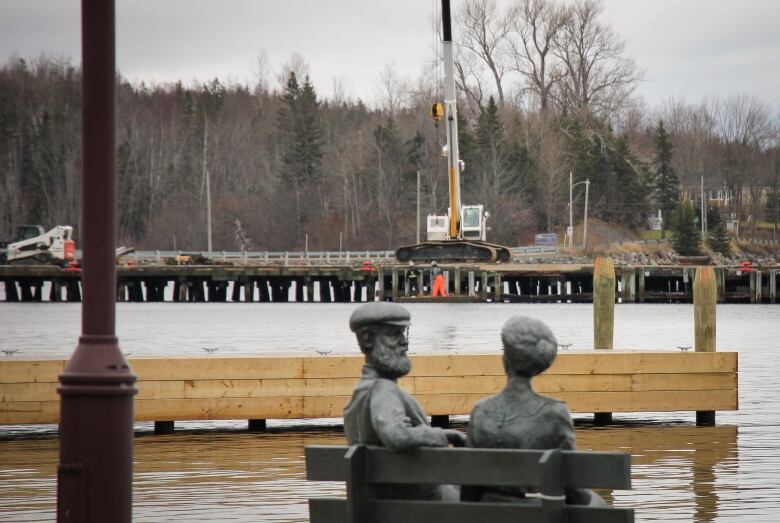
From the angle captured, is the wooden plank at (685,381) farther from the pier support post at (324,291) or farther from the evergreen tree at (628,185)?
the evergreen tree at (628,185)

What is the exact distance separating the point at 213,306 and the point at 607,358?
253ft

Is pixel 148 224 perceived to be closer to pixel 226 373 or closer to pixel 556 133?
pixel 556 133

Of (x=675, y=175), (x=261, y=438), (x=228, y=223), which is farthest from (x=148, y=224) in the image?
(x=261, y=438)

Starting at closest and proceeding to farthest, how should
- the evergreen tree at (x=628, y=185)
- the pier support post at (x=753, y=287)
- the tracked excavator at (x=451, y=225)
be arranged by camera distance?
the tracked excavator at (x=451, y=225), the pier support post at (x=753, y=287), the evergreen tree at (x=628, y=185)

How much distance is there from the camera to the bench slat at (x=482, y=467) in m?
5.97

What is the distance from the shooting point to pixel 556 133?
388 feet

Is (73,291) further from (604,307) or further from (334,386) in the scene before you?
(334,386)

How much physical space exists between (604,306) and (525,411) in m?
15.5

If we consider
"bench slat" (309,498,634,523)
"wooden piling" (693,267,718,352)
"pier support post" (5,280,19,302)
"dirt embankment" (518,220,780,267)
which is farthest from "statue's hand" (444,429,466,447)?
"pier support post" (5,280,19,302)

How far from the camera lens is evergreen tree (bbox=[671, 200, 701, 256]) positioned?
357 ft

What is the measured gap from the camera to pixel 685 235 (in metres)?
109

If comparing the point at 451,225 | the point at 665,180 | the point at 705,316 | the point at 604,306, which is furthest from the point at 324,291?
the point at 705,316

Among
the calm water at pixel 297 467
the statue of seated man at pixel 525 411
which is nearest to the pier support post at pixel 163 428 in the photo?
A: the calm water at pixel 297 467

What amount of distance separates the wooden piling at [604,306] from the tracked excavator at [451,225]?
3073 cm
